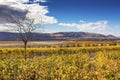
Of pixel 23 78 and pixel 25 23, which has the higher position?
pixel 25 23

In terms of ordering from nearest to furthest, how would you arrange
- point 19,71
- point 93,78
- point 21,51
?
point 93,78 → point 19,71 → point 21,51

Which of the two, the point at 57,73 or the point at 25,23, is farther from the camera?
the point at 25,23

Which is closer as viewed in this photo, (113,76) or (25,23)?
(113,76)

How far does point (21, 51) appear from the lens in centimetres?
5612

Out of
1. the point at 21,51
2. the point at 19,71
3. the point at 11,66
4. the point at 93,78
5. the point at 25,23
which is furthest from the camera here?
the point at 21,51

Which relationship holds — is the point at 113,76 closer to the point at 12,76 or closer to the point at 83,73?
the point at 83,73

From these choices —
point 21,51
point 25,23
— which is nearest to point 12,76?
point 25,23

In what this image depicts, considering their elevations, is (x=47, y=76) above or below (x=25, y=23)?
below

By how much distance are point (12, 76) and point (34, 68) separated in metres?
1.65

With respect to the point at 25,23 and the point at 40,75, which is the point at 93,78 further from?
the point at 25,23

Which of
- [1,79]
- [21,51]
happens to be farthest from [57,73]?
[21,51]

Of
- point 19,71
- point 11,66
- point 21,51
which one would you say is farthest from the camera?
point 21,51

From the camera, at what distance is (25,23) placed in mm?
43781

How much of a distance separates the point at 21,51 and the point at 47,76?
4248cm
